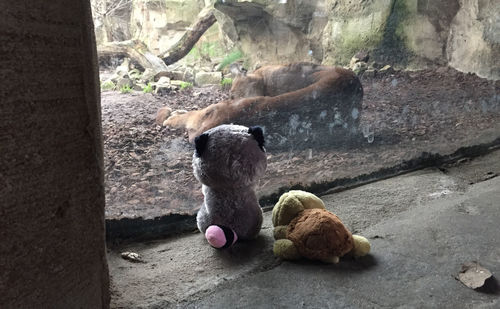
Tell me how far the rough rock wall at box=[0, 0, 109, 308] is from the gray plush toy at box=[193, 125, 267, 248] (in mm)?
602

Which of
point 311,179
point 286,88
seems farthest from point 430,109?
point 286,88

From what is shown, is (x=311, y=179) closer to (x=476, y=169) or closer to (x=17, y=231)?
(x=476, y=169)

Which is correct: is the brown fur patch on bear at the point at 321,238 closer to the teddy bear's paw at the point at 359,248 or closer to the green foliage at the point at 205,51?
the teddy bear's paw at the point at 359,248

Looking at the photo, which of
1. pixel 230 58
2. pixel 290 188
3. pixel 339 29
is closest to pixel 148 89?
pixel 230 58

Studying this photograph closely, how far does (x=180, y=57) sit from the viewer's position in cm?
150

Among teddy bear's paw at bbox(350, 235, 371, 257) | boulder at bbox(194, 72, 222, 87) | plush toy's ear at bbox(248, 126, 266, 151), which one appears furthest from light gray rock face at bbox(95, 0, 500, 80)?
teddy bear's paw at bbox(350, 235, 371, 257)

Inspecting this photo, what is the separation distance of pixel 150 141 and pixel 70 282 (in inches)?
27.3

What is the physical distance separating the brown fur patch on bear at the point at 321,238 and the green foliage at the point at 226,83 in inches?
24.1

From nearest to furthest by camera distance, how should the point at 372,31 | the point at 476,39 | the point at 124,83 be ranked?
the point at 124,83, the point at 372,31, the point at 476,39

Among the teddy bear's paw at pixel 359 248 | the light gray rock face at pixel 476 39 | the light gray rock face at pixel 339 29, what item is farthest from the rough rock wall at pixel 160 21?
the light gray rock face at pixel 476 39

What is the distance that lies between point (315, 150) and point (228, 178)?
70cm

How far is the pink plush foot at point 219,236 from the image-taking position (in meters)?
1.63

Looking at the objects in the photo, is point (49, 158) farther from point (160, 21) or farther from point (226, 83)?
point (226, 83)

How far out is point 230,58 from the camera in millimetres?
1661
